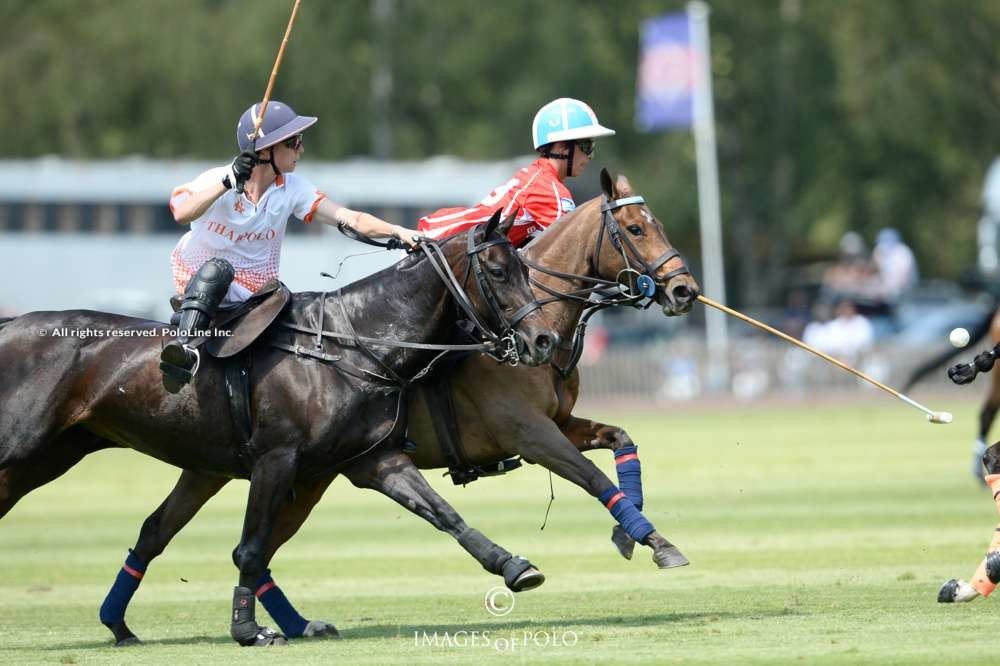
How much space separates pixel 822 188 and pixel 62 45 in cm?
2458

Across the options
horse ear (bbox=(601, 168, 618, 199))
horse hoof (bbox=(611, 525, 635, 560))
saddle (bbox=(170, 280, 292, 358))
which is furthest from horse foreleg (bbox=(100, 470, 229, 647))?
horse ear (bbox=(601, 168, 618, 199))

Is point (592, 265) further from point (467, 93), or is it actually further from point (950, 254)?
point (950, 254)

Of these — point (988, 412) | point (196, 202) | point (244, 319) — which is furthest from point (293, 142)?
point (988, 412)

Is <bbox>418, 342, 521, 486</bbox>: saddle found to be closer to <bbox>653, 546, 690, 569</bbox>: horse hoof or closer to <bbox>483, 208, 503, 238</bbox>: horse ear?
<bbox>483, 208, 503, 238</bbox>: horse ear

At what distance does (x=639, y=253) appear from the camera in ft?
31.4

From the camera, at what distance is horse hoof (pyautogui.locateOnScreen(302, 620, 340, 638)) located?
30.8 ft

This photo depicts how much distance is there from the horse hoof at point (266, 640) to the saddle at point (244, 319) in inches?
61.2

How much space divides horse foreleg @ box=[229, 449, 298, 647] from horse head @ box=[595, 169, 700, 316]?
2.22 meters

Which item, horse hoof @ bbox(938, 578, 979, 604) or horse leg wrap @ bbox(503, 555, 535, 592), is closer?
horse leg wrap @ bbox(503, 555, 535, 592)

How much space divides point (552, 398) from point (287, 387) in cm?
164

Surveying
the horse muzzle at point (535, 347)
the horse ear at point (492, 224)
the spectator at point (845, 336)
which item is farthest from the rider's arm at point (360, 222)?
the spectator at point (845, 336)

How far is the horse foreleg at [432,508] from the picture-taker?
8.58m

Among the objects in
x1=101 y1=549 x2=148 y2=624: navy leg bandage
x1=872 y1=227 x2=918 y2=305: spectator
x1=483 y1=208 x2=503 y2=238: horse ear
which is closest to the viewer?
x1=483 y1=208 x2=503 y2=238: horse ear

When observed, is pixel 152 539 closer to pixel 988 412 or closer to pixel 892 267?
pixel 988 412
